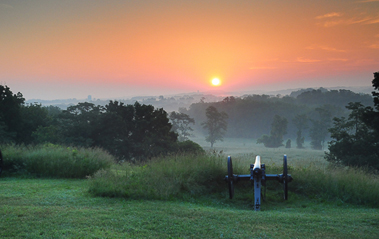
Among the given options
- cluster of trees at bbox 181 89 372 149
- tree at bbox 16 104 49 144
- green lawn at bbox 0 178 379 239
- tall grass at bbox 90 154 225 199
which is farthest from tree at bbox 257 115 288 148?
green lawn at bbox 0 178 379 239

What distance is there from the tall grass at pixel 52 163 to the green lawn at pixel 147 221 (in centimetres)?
449

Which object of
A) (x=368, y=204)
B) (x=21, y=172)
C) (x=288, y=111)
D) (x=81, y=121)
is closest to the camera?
(x=368, y=204)

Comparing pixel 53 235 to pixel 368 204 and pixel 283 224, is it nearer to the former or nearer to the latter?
pixel 283 224

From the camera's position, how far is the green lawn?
16.3ft

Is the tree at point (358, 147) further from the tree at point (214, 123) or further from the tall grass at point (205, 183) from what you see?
the tree at point (214, 123)

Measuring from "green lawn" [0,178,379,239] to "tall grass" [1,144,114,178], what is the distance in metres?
4.49

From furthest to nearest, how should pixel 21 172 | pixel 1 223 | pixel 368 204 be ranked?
1. pixel 21 172
2. pixel 368 204
3. pixel 1 223

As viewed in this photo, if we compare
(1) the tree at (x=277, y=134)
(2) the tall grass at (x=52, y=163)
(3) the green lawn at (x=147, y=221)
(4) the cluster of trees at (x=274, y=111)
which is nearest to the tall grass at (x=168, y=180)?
(3) the green lawn at (x=147, y=221)

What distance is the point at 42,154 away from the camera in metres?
12.9

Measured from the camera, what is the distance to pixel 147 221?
561cm

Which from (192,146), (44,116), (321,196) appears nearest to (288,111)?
(192,146)

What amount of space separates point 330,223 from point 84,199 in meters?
5.70

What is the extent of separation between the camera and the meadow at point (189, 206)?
5.13 meters

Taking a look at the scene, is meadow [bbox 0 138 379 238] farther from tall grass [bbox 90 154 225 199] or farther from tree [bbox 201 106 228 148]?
tree [bbox 201 106 228 148]
